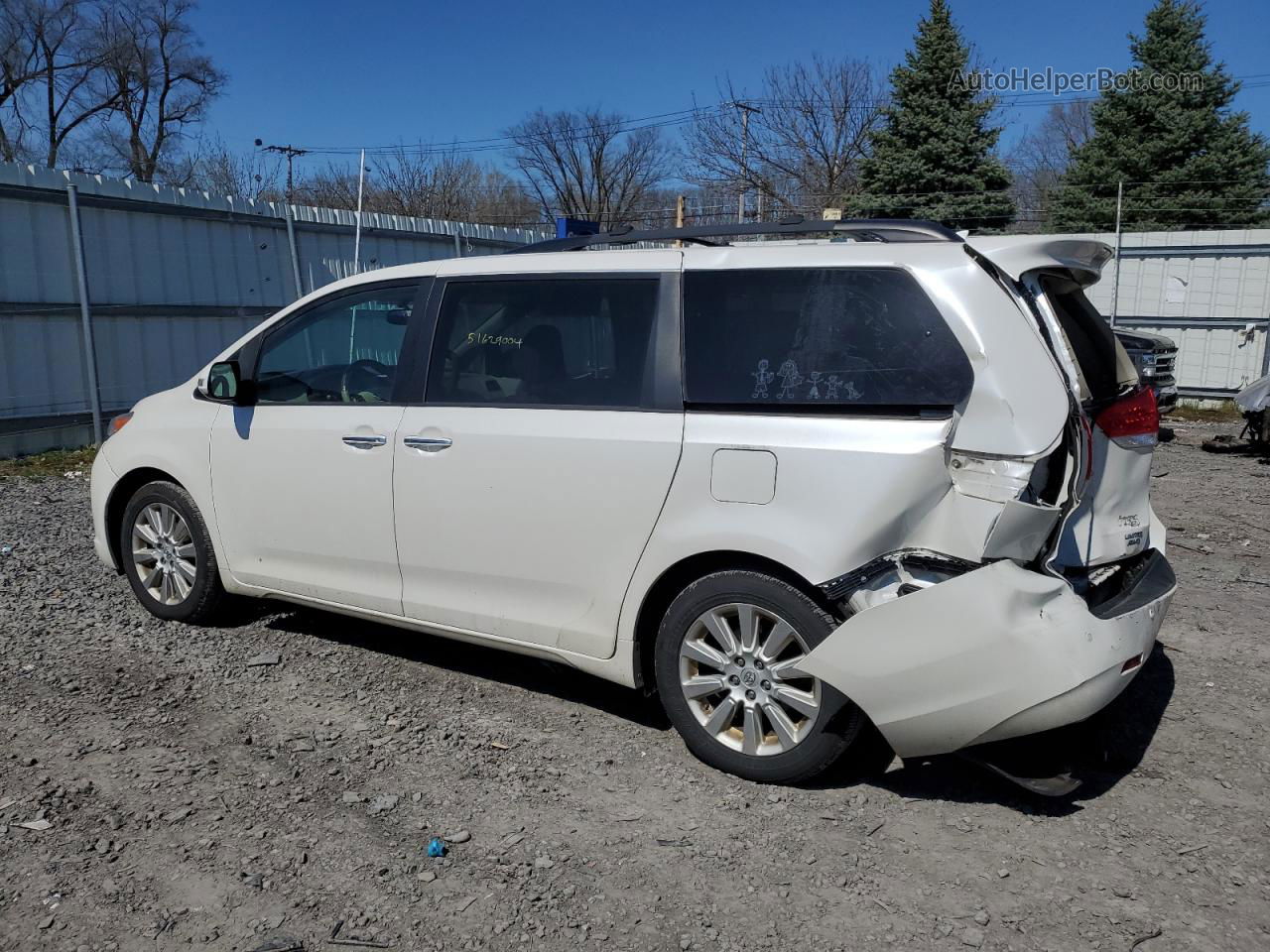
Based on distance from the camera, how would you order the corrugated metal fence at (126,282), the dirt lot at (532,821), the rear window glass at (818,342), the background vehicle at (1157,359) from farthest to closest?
the background vehicle at (1157,359) < the corrugated metal fence at (126,282) < the rear window glass at (818,342) < the dirt lot at (532,821)

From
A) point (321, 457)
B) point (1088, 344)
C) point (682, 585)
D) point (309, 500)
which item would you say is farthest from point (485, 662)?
point (1088, 344)

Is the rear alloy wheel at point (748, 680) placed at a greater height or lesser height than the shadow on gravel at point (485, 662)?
greater

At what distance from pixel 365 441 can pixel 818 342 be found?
203 centimetres

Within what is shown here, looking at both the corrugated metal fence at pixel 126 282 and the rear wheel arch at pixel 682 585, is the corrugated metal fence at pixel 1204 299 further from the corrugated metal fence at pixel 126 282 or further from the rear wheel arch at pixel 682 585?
the rear wheel arch at pixel 682 585

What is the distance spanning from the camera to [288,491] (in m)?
4.84

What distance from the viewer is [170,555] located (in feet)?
17.9

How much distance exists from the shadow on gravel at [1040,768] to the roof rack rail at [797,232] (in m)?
1.84

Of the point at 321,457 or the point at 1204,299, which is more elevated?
the point at 1204,299

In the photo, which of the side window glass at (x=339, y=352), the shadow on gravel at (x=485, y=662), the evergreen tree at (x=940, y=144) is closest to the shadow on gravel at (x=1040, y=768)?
the shadow on gravel at (x=485, y=662)

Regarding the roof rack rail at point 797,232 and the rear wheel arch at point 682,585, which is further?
the roof rack rail at point 797,232

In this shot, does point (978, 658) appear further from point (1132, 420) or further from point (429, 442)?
point (429, 442)

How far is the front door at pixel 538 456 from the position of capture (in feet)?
12.9

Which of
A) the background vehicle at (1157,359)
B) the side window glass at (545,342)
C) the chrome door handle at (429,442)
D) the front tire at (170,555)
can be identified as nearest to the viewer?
the side window glass at (545,342)

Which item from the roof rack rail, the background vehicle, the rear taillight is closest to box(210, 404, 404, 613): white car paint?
the roof rack rail
